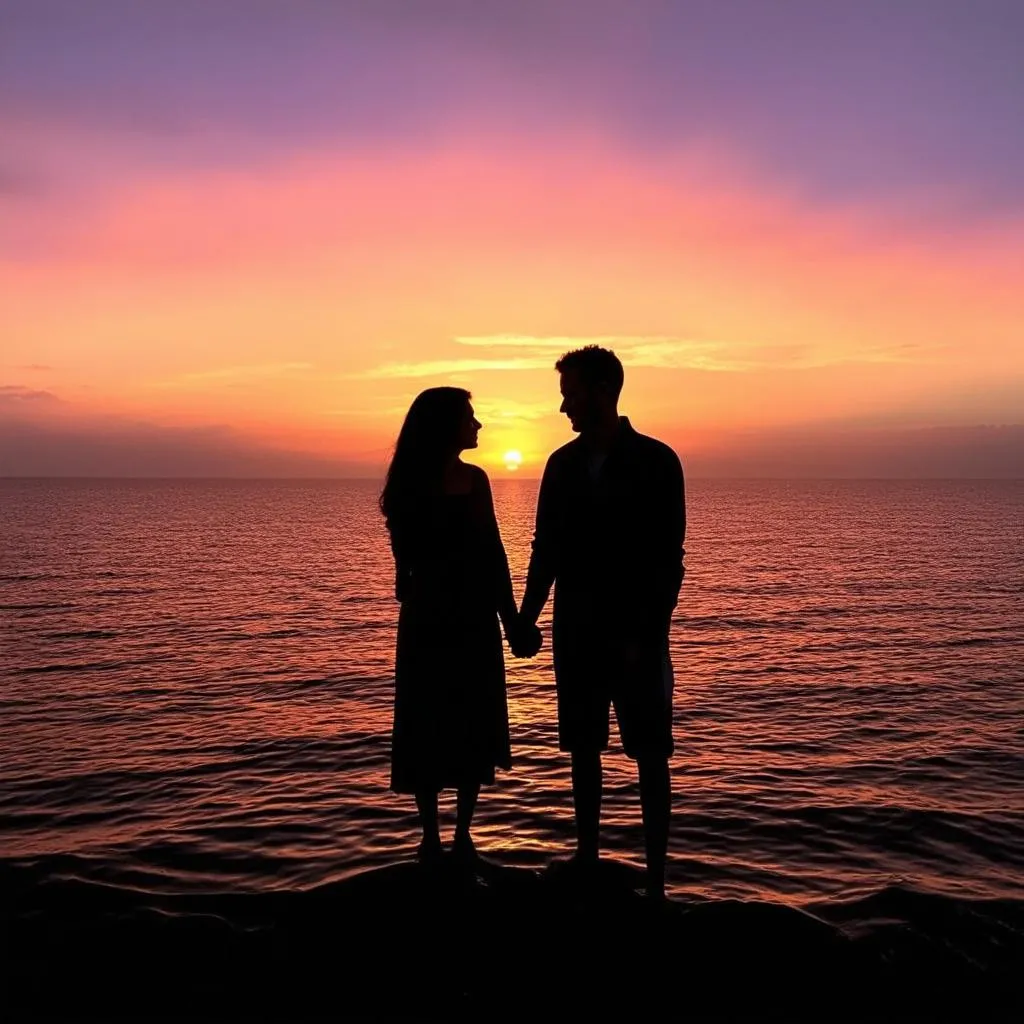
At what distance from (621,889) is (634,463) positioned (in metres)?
2.97

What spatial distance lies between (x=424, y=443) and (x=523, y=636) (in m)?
1.54

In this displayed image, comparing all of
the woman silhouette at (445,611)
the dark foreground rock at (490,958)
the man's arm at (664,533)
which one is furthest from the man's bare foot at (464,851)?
the man's arm at (664,533)

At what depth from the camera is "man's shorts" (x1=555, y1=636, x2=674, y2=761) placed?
564 cm

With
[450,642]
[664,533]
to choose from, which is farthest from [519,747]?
[664,533]

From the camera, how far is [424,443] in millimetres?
6051

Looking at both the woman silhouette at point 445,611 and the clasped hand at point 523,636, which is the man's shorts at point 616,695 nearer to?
the clasped hand at point 523,636

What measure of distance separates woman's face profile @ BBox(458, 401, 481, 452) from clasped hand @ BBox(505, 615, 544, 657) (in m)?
1.29

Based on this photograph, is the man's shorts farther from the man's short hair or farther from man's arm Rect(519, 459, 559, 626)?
the man's short hair

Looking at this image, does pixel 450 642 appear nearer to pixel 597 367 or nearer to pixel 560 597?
pixel 560 597

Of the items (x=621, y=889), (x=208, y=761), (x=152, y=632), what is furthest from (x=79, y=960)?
(x=152, y=632)

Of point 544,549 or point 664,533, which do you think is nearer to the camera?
point 664,533

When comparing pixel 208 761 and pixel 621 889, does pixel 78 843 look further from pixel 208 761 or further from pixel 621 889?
pixel 621 889

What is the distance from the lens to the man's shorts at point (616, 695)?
5641mm

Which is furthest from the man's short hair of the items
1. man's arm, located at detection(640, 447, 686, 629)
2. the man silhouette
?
man's arm, located at detection(640, 447, 686, 629)
